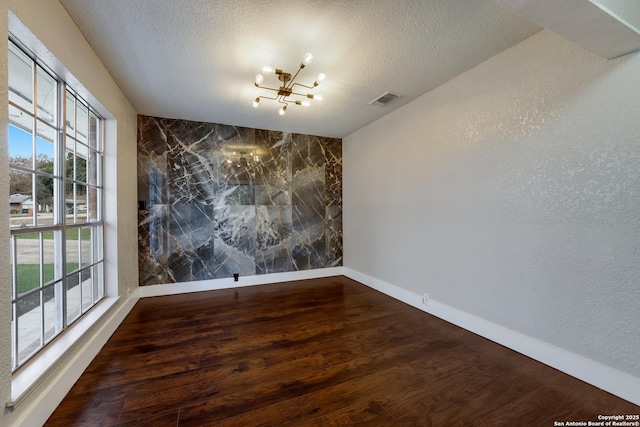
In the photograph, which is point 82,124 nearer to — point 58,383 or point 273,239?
point 58,383

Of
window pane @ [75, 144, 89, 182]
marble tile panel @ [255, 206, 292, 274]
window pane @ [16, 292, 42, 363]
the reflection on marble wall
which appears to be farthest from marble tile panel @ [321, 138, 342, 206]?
window pane @ [16, 292, 42, 363]

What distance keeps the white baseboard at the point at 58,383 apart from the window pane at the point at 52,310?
0.21 m

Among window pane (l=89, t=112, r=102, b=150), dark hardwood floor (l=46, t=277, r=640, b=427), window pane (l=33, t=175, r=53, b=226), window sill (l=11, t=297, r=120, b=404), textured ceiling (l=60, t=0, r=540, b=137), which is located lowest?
dark hardwood floor (l=46, t=277, r=640, b=427)

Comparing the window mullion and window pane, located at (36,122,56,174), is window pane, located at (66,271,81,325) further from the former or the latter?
window pane, located at (36,122,56,174)

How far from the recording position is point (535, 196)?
85.1 inches

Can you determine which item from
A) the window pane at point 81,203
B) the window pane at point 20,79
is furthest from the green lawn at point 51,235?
the window pane at point 20,79

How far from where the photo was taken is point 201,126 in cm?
409

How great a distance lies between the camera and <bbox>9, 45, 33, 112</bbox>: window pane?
63.0 inches

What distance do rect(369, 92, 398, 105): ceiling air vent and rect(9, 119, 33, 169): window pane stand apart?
10.8ft

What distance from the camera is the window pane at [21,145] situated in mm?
1552

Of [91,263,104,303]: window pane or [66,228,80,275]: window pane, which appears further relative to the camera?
[91,263,104,303]: window pane

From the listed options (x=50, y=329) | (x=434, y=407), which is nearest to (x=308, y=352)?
(x=434, y=407)

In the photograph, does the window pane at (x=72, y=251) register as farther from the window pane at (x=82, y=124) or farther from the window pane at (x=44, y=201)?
the window pane at (x=82, y=124)

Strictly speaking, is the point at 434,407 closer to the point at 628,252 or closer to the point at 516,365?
the point at 516,365
